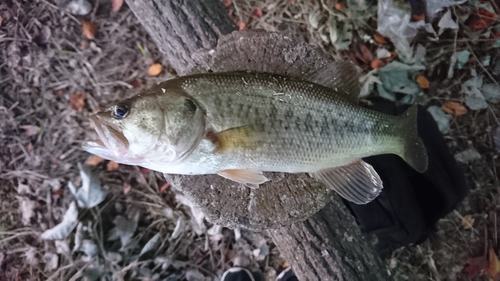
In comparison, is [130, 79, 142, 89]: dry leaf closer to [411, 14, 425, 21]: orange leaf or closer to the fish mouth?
the fish mouth

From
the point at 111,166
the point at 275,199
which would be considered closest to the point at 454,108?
the point at 275,199

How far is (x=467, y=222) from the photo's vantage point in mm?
3334

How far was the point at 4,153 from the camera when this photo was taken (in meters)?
3.68

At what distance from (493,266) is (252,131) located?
259 centimetres

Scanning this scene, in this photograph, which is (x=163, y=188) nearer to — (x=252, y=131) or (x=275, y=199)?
(x=275, y=199)

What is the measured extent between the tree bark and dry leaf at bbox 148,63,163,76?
35.2 inches

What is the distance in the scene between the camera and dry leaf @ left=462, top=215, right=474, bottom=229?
3.33 meters

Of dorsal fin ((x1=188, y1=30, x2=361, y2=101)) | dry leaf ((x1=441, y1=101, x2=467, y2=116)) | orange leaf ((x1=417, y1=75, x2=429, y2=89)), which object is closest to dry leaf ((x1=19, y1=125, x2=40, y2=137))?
dorsal fin ((x1=188, y1=30, x2=361, y2=101))

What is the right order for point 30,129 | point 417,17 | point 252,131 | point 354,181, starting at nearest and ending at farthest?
point 252,131, point 354,181, point 417,17, point 30,129

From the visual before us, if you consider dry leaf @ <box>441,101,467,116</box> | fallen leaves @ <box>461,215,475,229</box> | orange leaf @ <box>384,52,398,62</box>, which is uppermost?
orange leaf @ <box>384,52,398,62</box>

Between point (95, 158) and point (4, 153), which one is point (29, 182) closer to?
point (4, 153)

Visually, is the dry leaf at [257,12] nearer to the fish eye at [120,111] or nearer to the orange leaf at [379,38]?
the orange leaf at [379,38]

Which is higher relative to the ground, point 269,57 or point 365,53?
point 269,57

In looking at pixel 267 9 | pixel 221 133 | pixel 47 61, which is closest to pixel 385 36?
pixel 267 9
